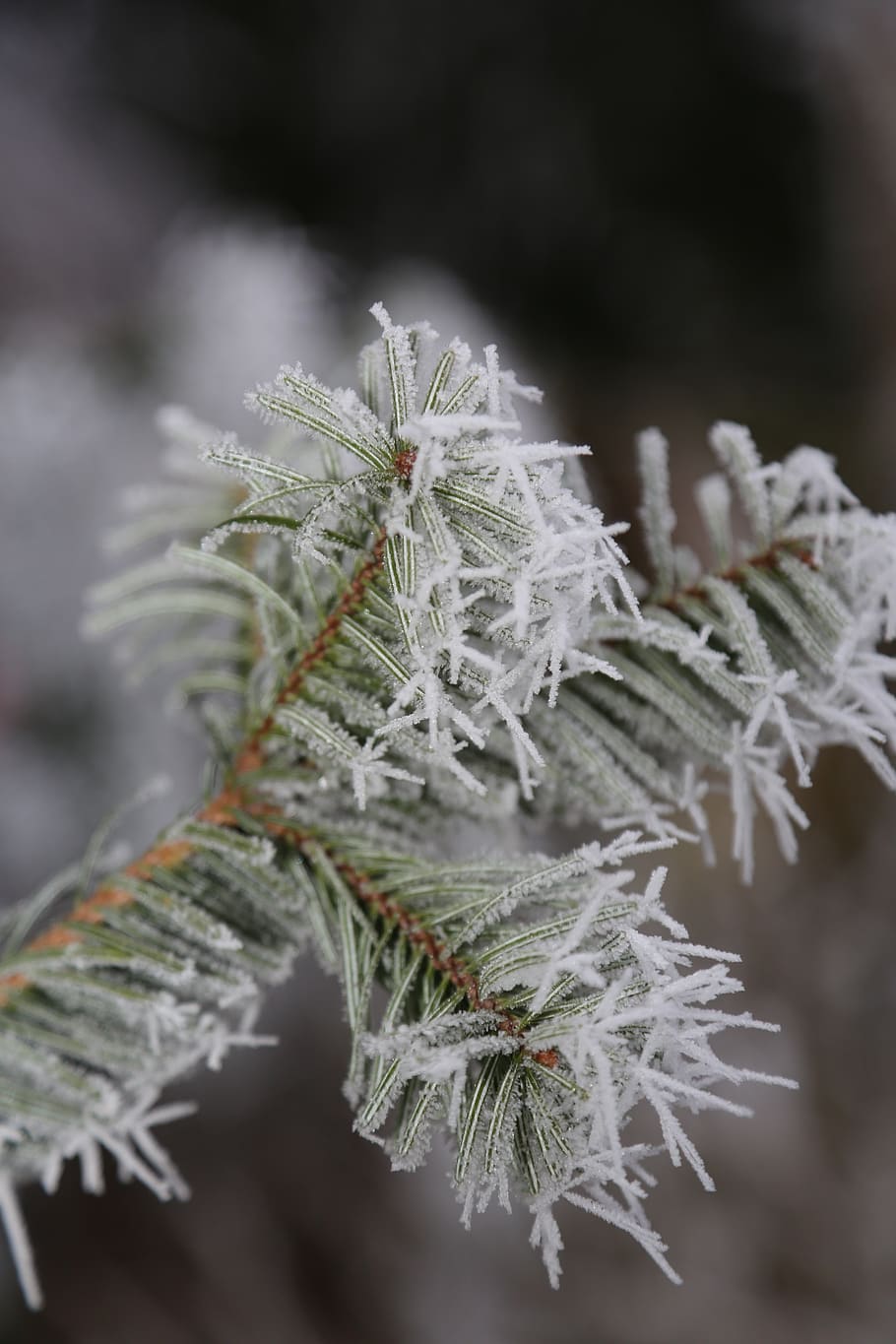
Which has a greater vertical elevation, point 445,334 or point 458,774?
point 445,334

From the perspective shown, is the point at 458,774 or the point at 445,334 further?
Result: the point at 445,334

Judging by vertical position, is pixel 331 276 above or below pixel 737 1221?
above

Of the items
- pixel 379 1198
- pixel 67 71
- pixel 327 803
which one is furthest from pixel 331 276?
pixel 379 1198

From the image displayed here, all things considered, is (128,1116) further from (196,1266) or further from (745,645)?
(196,1266)

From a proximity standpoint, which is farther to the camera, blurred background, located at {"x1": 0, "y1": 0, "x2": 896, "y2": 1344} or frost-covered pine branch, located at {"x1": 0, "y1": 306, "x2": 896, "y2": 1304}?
blurred background, located at {"x1": 0, "y1": 0, "x2": 896, "y2": 1344}
